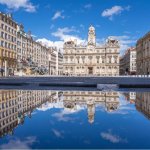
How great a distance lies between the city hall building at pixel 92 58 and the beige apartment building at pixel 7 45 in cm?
5320

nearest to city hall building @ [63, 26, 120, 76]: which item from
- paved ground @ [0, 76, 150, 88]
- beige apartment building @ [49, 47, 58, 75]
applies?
beige apartment building @ [49, 47, 58, 75]

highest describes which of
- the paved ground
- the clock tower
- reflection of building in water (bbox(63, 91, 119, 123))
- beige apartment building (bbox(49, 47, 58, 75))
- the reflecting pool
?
the clock tower

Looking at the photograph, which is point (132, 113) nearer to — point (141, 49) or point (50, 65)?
point (141, 49)

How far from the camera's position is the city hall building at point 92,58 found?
12400 centimetres

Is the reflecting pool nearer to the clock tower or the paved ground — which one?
the paved ground

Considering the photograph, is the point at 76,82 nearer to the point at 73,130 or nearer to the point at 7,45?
Result: the point at 73,130

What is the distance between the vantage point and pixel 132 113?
9867 millimetres

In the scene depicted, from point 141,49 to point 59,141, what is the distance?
95.7m

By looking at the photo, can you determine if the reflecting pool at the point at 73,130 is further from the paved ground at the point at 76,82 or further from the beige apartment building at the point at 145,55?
the beige apartment building at the point at 145,55

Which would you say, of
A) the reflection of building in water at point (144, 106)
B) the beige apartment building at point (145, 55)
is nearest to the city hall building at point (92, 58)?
the beige apartment building at point (145, 55)

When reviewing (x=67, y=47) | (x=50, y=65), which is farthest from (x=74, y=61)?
(x=50, y=65)

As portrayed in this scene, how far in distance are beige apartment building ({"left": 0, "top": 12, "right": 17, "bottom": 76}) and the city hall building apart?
53.2m

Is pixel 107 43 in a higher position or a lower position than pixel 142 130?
higher

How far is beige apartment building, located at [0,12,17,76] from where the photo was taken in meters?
65.6
